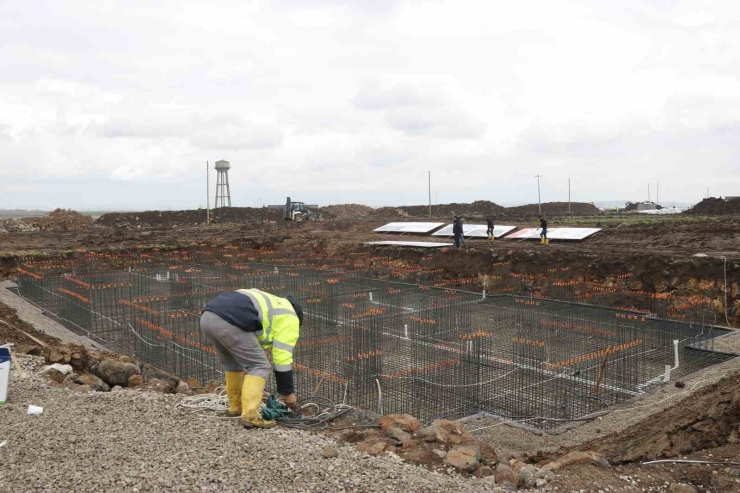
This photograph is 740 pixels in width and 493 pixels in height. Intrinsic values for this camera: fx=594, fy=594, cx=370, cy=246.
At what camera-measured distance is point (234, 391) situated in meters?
5.30

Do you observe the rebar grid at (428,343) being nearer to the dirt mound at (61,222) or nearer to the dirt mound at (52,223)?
the dirt mound at (52,223)

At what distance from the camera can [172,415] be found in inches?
201

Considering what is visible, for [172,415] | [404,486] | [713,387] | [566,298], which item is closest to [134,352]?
[172,415]

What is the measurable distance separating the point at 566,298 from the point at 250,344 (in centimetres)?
1271

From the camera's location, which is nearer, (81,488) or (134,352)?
(81,488)

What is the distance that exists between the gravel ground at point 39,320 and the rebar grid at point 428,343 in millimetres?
271

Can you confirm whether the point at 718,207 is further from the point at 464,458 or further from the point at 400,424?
the point at 464,458

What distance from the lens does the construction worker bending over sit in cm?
488

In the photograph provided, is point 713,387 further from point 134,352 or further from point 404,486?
point 134,352

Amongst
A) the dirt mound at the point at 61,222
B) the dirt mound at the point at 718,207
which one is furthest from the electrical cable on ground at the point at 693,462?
the dirt mound at the point at 61,222

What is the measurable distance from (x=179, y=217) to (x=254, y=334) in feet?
136

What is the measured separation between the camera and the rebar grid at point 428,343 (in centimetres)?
813

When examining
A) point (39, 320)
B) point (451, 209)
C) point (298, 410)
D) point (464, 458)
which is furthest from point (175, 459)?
point (451, 209)

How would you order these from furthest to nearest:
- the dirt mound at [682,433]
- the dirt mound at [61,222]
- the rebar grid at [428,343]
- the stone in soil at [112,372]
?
the dirt mound at [61,222] → the rebar grid at [428,343] → the stone in soil at [112,372] → the dirt mound at [682,433]
